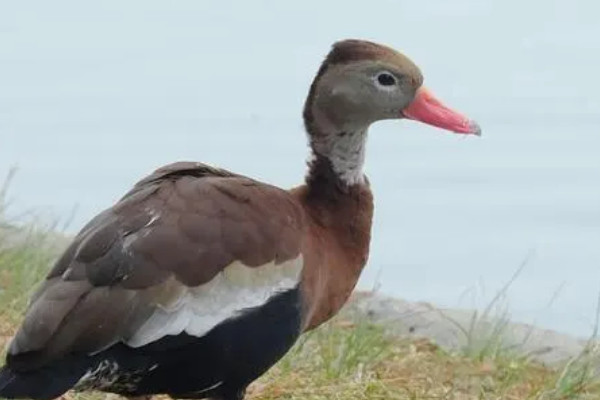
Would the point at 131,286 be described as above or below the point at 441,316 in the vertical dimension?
above

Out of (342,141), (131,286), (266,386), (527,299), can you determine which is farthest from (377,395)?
(527,299)

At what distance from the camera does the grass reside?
690 cm

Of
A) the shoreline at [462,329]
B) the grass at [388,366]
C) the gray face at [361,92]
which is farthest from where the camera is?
the shoreline at [462,329]

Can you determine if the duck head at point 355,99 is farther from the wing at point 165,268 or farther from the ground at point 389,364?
the ground at point 389,364

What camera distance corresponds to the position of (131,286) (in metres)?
5.75

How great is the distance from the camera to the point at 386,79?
6.63 meters

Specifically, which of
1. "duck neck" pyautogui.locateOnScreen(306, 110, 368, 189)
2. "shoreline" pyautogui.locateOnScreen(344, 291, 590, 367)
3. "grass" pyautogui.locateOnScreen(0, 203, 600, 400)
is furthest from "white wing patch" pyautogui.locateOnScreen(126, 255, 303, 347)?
"shoreline" pyautogui.locateOnScreen(344, 291, 590, 367)

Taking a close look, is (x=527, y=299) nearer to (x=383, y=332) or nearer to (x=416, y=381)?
(x=383, y=332)

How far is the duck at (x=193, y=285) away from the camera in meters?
5.70

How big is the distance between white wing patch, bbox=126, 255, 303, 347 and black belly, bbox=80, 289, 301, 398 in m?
0.02

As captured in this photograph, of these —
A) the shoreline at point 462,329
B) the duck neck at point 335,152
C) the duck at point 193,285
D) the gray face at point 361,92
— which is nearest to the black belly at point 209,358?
the duck at point 193,285

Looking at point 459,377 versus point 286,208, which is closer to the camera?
point 286,208

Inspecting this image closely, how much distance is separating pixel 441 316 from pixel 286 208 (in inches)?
122

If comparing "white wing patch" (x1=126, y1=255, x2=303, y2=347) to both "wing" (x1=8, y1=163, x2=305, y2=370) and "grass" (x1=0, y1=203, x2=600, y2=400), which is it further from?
"grass" (x1=0, y1=203, x2=600, y2=400)
